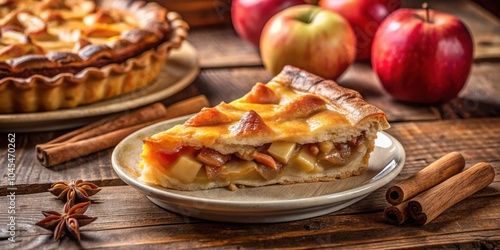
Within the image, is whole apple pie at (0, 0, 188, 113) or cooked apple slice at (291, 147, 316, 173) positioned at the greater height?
cooked apple slice at (291, 147, 316, 173)

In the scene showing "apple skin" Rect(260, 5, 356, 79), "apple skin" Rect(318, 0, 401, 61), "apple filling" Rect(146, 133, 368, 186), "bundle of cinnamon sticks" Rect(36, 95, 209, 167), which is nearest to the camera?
"apple filling" Rect(146, 133, 368, 186)

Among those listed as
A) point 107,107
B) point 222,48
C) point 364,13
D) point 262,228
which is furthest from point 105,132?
point 364,13

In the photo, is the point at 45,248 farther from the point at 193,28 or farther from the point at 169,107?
the point at 193,28

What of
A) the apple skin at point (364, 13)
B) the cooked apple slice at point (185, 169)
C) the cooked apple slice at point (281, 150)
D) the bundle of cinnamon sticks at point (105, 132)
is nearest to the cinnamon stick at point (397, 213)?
the cooked apple slice at point (281, 150)

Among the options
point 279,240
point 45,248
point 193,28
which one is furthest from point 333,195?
point 193,28

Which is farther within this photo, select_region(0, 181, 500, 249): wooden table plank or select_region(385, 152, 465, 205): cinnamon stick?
select_region(385, 152, 465, 205): cinnamon stick

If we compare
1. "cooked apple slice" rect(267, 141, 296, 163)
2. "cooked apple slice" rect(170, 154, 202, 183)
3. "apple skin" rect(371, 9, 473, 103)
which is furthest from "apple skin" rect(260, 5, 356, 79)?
"cooked apple slice" rect(170, 154, 202, 183)

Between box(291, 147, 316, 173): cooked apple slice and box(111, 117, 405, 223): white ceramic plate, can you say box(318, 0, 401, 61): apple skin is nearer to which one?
box(111, 117, 405, 223): white ceramic plate

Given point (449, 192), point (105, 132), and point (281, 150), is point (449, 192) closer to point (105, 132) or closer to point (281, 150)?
point (281, 150)

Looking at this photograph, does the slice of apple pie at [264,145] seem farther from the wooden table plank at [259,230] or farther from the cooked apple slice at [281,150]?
the wooden table plank at [259,230]
